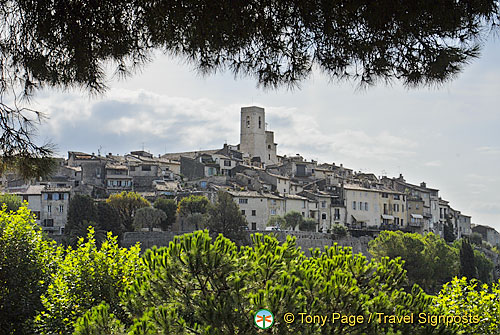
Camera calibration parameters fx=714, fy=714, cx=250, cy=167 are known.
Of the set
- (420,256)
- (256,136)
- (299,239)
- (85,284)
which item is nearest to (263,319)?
(85,284)

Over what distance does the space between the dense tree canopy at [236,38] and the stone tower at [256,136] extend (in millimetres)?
75674

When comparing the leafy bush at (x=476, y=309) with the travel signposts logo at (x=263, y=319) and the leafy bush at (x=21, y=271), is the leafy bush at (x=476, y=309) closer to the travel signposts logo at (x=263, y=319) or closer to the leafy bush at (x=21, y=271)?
the travel signposts logo at (x=263, y=319)

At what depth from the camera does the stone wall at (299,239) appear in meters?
45.4

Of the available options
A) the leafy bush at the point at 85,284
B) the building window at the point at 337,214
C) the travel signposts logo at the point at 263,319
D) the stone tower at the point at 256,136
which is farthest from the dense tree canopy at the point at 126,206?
the travel signposts logo at the point at 263,319

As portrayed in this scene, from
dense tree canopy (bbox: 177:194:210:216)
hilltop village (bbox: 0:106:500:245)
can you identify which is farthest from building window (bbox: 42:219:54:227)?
dense tree canopy (bbox: 177:194:210:216)

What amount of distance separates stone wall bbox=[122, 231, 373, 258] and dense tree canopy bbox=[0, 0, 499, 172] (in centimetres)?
3407

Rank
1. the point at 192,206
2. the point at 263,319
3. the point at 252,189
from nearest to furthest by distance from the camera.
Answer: the point at 263,319, the point at 192,206, the point at 252,189

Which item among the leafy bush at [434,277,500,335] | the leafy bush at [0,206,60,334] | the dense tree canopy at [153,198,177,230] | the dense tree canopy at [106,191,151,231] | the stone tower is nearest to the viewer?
the leafy bush at [434,277,500,335]

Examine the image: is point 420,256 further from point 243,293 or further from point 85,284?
point 243,293

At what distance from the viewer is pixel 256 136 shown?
84.9m

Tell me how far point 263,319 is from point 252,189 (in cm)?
5054

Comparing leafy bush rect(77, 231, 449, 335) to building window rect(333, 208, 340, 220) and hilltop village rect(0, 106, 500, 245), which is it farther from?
building window rect(333, 208, 340, 220)

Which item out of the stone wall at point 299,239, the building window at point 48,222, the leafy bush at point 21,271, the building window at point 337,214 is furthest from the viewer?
the building window at point 337,214

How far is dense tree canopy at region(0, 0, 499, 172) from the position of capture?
6.80m
